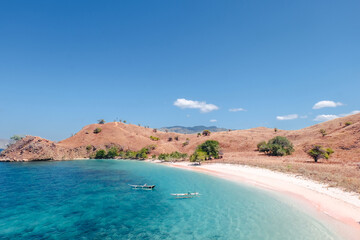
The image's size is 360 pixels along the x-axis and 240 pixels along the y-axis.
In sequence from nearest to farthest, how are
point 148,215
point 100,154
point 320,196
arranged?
point 148,215
point 320,196
point 100,154

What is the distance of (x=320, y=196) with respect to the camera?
79.2 feet

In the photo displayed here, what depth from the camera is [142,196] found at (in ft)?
93.1

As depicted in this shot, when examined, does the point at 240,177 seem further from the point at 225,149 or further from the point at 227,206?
the point at 225,149

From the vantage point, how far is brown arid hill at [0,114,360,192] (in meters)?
35.4

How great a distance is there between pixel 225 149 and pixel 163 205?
7293 centimetres

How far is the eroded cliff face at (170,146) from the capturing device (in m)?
60.4

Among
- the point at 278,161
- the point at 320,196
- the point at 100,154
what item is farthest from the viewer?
the point at 100,154

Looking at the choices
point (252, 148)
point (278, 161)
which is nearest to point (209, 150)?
point (278, 161)

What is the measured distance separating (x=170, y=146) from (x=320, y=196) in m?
88.7

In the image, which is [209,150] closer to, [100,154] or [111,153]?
[111,153]

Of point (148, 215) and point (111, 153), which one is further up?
point (111, 153)

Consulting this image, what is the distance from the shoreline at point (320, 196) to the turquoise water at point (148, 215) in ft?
6.96

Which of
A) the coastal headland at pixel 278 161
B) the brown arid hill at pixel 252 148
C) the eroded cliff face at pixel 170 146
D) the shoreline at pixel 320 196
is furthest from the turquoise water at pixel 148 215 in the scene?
the eroded cliff face at pixel 170 146

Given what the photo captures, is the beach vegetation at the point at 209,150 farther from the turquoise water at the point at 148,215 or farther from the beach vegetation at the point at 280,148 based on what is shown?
the turquoise water at the point at 148,215
